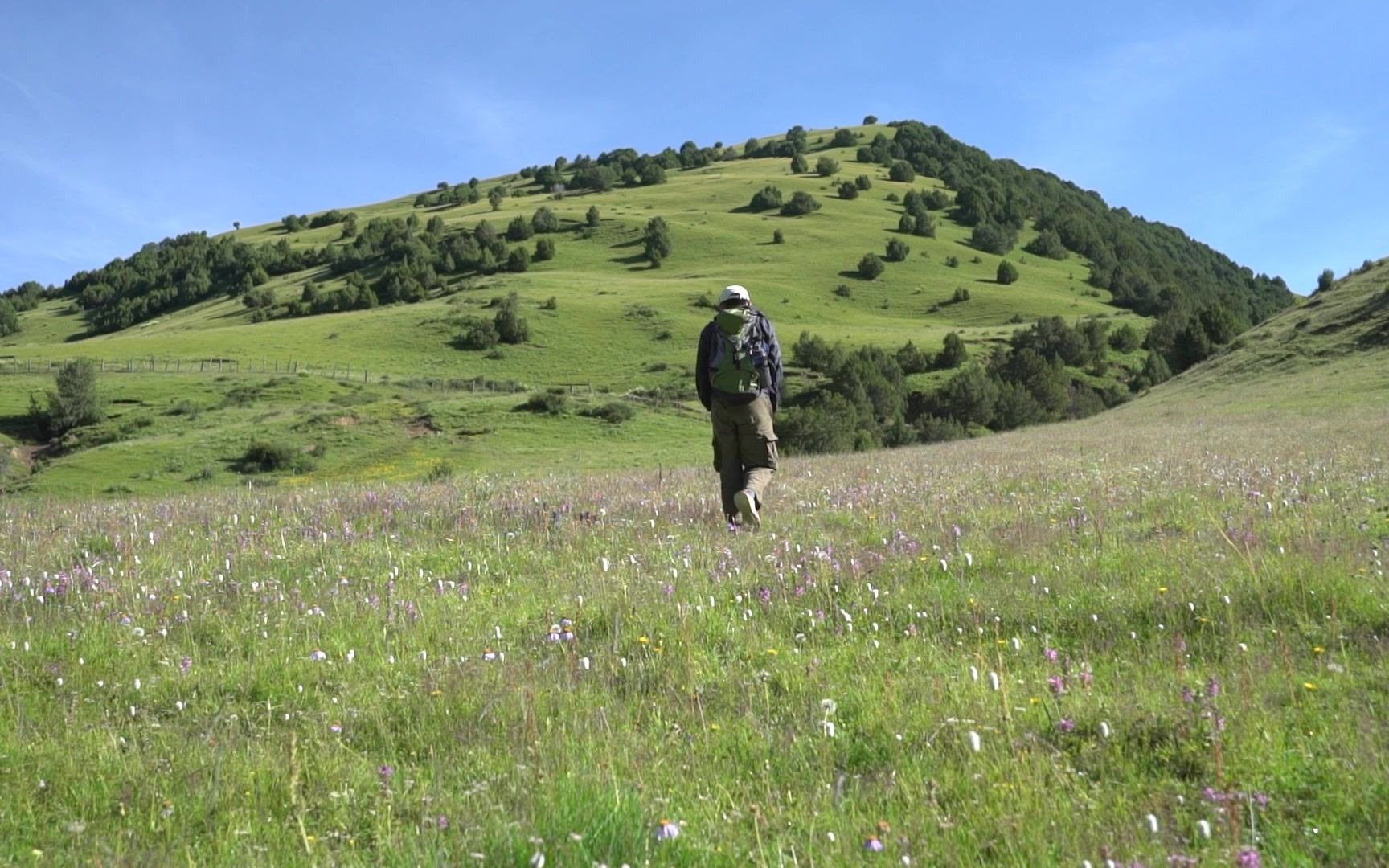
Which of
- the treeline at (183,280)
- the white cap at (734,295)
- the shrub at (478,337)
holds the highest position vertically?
the treeline at (183,280)

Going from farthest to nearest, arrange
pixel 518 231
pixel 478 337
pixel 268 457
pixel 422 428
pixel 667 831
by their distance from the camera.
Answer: pixel 518 231
pixel 478 337
pixel 422 428
pixel 268 457
pixel 667 831

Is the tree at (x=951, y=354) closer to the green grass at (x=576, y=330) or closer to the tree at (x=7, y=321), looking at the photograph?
the green grass at (x=576, y=330)

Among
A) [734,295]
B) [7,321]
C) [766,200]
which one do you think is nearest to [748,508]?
[734,295]

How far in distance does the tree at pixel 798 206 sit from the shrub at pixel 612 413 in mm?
108368

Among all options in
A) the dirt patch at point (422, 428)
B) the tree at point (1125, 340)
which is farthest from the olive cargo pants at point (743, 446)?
the tree at point (1125, 340)

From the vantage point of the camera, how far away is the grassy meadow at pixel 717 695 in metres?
3.10

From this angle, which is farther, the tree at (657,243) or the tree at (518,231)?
the tree at (518,231)

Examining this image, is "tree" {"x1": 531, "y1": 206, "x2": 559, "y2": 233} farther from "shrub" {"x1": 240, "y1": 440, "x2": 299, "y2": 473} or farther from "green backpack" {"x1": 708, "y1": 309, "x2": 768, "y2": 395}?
"green backpack" {"x1": 708, "y1": 309, "x2": 768, "y2": 395}

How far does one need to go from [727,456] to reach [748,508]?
1.11m

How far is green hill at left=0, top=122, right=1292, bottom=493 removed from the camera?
61.8 metres

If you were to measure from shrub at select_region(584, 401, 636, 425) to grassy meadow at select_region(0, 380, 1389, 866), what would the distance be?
58.9 meters

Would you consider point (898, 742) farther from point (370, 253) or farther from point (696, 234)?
point (370, 253)

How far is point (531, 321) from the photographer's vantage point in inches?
4053

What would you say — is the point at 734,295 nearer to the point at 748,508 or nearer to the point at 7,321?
the point at 748,508
